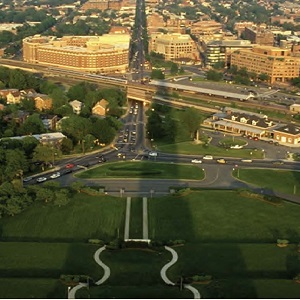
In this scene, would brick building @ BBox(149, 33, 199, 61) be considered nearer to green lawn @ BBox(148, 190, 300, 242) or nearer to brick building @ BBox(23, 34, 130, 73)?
brick building @ BBox(23, 34, 130, 73)

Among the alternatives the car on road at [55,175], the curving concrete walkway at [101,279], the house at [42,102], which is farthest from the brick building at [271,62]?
the curving concrete walkway at [101,279]

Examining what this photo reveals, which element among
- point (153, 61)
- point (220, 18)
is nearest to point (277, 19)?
point (220, 18)

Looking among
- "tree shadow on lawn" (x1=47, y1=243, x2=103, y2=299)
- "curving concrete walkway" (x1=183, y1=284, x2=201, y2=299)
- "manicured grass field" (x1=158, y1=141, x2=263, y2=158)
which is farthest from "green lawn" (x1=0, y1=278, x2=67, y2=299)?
"manicured grass field" (x1=158, y1=141, x2=263, y2=158)

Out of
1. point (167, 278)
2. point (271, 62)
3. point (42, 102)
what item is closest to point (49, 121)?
point (42, 102)

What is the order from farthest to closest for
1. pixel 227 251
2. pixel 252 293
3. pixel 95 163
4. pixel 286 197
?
pixel 95 163 < pixel 286 197 < pixel 227 251 < pixel 252 293

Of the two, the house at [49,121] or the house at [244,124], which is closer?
the house at [49,121]

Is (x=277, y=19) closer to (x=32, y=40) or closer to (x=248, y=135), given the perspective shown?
(x=32, y=40)

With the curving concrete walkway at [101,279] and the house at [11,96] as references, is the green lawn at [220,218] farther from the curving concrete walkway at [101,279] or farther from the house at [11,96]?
the house at [11,96]
